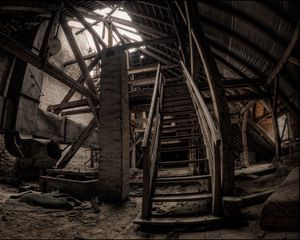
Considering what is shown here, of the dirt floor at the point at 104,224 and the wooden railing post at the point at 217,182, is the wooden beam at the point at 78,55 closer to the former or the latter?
the dirt floor at the point at 104,224

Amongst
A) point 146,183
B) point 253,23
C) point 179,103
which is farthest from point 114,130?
point 253,23

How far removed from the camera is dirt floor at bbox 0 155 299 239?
7.70 feet

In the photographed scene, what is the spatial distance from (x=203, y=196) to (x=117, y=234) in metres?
1.30

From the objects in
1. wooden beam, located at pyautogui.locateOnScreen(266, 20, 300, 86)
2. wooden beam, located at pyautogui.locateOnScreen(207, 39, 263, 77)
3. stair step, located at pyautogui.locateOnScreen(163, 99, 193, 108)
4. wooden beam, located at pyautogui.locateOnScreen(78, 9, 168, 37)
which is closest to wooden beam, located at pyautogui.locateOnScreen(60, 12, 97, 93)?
stair step, located at pyautogui.locateOnScreen(163, 99, 193, 108)

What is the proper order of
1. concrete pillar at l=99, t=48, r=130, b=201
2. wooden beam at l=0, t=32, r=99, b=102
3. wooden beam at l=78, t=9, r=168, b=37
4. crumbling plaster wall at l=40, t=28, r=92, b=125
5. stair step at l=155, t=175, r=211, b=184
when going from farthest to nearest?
crumbling plaster wall at l=40, t=28, r=92, b=125 → wooden beam at l=78, t=9, r=168, b=37 → concrete pillar at l=99, t=48, r=130, b=201 → wooden beam at l=0, t=32, r=99, b=102 → stair step at l=155, t=175, r=211, b=184

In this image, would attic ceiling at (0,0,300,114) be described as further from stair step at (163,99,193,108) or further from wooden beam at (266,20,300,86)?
stair step at (163,99,193,108)

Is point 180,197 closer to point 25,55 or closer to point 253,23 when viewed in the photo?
point 253,23

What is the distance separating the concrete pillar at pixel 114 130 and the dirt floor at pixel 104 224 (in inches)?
15.4

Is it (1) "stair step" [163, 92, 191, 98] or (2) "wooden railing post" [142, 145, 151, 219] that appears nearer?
(2) "wooden railing post" [142, 145, 151, 219]

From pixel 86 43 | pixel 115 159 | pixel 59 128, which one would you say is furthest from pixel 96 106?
pixel 86 43

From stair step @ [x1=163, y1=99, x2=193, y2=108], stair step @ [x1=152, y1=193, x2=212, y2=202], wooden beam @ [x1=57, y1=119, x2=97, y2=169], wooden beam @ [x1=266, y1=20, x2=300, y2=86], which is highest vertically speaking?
wooden beam @ [x1=266, y1=20, x2=300, y2=86]

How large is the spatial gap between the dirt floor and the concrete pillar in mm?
391

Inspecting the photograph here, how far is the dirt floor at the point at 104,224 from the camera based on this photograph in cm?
235

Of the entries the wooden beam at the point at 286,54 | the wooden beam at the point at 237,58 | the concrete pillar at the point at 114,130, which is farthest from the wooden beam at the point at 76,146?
the wooden beam at the point at 286,54
